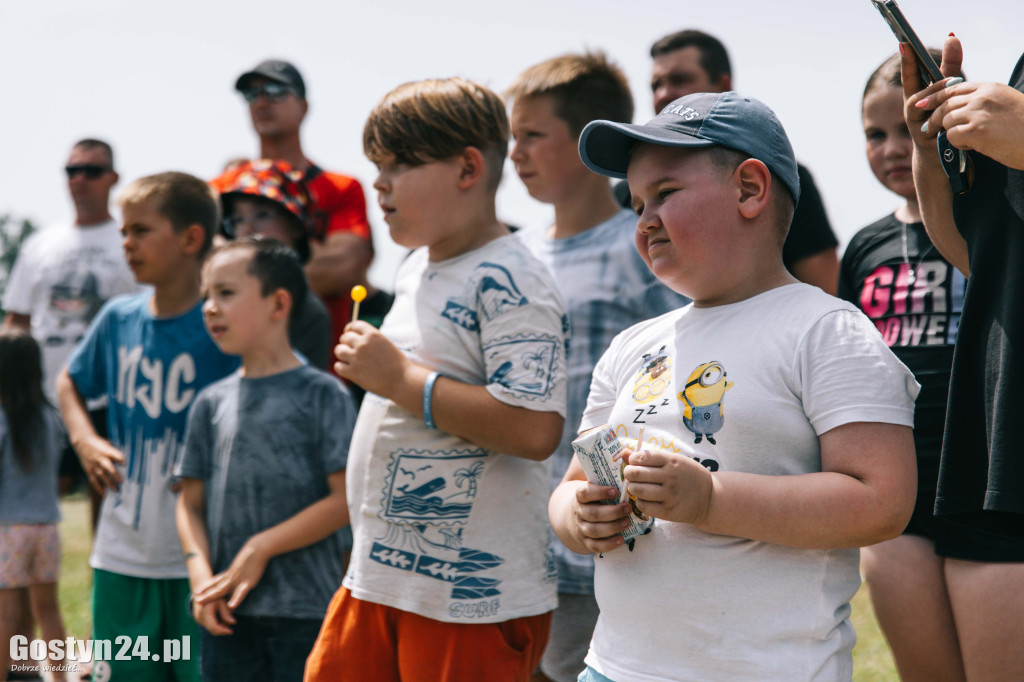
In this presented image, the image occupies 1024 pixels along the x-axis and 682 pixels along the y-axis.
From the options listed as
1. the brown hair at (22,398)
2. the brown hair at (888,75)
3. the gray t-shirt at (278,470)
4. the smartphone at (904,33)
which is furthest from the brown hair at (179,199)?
the smartphone at (904,33)

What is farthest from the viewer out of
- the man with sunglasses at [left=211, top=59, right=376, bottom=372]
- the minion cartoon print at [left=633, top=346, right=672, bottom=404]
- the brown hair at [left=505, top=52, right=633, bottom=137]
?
the man with sunglasses at [left=211, top=59, right=376, bottom=372]

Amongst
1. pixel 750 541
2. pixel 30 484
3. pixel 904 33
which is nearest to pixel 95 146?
pixel 30 484

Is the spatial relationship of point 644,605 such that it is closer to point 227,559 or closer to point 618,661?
point 618,661

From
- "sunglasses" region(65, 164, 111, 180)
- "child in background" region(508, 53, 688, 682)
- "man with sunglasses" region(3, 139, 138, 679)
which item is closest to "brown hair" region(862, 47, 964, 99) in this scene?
"child in background" region(508, 53, 688, 682)

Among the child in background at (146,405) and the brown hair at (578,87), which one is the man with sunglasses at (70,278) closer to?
the child in background at (146,405)

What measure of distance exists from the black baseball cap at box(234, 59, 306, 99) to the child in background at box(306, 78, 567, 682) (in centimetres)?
275

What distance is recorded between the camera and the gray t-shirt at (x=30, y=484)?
181 inches

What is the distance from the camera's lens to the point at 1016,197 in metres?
1.77

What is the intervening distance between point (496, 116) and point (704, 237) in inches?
45.1

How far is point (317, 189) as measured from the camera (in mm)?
4699

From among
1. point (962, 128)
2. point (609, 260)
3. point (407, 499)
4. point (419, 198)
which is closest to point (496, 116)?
point (419, 198)

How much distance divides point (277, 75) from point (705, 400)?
4.04 metres

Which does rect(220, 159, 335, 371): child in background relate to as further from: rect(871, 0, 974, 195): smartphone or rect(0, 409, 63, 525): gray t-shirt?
rect(871, 0, 974, 195): smartphone

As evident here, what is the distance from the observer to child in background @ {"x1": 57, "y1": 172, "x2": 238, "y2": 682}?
11.1ft
